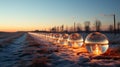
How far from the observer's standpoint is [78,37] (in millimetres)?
24062

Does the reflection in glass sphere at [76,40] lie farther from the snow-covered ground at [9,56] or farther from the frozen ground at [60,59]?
the snow-covered ground at [9,56]

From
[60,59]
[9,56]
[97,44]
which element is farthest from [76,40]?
[60,59]

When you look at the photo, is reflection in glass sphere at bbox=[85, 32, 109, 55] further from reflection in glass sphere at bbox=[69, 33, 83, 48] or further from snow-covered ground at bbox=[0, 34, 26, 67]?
reflection in glass sphere at bbox=[69, 33, 83, 48]

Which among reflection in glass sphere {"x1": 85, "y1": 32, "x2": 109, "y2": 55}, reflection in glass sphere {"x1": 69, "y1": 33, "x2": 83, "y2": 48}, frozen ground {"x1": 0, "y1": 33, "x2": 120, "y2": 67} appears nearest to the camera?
frozen ground {"x1": 0, "y1": 33, "x2": 120, "y2": 67}

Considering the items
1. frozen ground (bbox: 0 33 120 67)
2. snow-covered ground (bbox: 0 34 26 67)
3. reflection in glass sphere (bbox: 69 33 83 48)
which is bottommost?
snow-covered ground (bbox: 0 34 26 67)

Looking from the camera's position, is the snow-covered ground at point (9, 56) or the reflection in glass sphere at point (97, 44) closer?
the snow-covered ground at point (9, 56)

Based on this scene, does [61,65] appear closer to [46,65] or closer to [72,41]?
[46,65]

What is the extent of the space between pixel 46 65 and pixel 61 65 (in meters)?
0.79

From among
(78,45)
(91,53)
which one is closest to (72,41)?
(78,45)

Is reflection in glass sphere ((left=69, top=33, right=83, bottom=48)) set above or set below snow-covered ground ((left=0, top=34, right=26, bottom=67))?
above

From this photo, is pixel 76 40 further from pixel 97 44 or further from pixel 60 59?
pixel 60 59

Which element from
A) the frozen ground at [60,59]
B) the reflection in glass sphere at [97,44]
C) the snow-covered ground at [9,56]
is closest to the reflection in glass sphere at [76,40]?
the frozen ground at [60,59]

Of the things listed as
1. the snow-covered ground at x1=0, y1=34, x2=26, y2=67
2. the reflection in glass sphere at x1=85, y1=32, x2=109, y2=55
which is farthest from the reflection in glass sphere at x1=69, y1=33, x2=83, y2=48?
the reflection in glass sphere at x1=85, y1=32, x2=109, y2=55

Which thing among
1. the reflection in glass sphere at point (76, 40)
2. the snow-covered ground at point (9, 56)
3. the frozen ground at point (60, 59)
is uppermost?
the reflection in glass sphere at point (76, 40)
